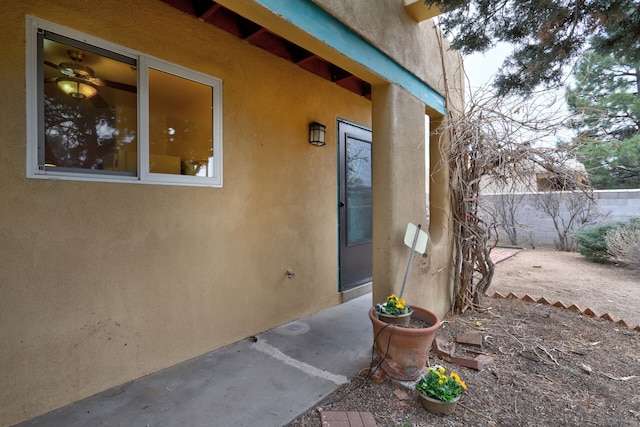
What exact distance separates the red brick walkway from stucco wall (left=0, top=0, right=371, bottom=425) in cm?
136

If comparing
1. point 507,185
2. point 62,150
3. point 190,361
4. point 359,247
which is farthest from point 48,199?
point 507,185

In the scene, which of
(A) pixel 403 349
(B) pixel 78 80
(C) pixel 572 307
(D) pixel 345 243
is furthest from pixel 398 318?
(C) pixel 572 307

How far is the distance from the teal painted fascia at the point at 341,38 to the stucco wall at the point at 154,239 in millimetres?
1194

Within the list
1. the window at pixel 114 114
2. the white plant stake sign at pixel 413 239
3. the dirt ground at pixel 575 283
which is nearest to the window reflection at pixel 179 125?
the window at pixel 114 114

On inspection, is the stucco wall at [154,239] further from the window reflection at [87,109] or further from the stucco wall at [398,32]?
the stucco wall at [398,32]

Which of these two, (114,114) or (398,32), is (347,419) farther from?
(398,32)

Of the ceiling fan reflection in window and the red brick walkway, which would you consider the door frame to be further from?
the ceiling fan reflection in window

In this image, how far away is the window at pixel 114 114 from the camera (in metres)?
1.91

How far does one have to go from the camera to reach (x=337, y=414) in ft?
6.26

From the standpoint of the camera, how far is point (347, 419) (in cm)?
186

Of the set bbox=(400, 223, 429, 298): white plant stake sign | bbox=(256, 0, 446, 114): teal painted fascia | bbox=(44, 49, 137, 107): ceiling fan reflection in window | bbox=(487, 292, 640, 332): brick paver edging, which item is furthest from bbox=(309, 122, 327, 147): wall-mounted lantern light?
bbox=(487, 292, 640, 332): brick paver edging

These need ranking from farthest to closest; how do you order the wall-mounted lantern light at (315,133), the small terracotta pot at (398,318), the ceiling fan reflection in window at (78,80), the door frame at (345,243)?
the door frame at (345,243) → the wall-mounted lantern light at (315,133) → the small terracotta pot at (398,318) → the ceiling fan reflection in window at (78,80)

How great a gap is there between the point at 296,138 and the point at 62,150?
7.14 ft

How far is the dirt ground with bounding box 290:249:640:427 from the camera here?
6.47ft
